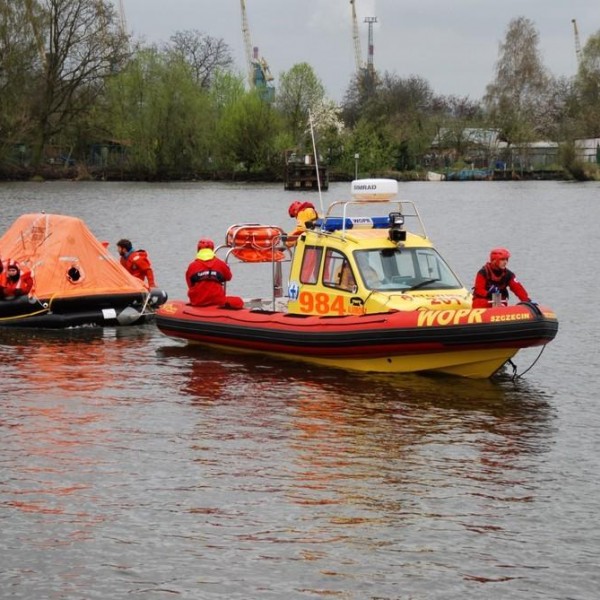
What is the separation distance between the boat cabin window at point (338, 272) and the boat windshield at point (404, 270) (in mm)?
195

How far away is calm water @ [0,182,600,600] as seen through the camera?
32.0ft

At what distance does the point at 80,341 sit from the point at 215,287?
2.99 m

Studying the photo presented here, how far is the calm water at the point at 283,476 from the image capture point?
977 centimetres

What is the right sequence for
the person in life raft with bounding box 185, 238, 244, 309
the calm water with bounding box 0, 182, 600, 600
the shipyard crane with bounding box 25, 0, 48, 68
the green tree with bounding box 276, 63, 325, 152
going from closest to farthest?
the calm water with bounding box 0, 182, 600, 600, the person in life raft with bounding box 185, 238, 244, 309, the shipyard crane with bounding box 25, 0, 48, 68, the green tree with bounding box 276, 63, 325, 152

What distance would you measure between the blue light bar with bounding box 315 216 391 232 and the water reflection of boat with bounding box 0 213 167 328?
4.67m

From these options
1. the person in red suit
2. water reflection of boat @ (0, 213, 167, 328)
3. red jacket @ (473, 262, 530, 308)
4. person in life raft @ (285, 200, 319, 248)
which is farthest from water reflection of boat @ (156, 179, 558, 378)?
the person in red suit

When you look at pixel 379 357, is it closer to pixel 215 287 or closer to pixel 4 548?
pixel 215 287

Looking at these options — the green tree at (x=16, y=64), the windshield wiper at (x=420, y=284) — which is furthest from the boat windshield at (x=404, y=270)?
the green tree at (x=16, y=64)

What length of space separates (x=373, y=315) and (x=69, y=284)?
6.81 m

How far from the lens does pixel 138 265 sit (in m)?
Answer: 22.2

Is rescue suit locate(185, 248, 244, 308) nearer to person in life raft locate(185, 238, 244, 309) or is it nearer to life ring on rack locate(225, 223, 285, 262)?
person in life raft locate(185, 238, 244, 309)

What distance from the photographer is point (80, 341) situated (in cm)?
2014

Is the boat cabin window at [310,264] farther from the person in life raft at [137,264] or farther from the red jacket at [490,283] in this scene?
the person in life raft at [137,264]

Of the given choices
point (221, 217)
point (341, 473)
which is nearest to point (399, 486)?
point (341, 473)
